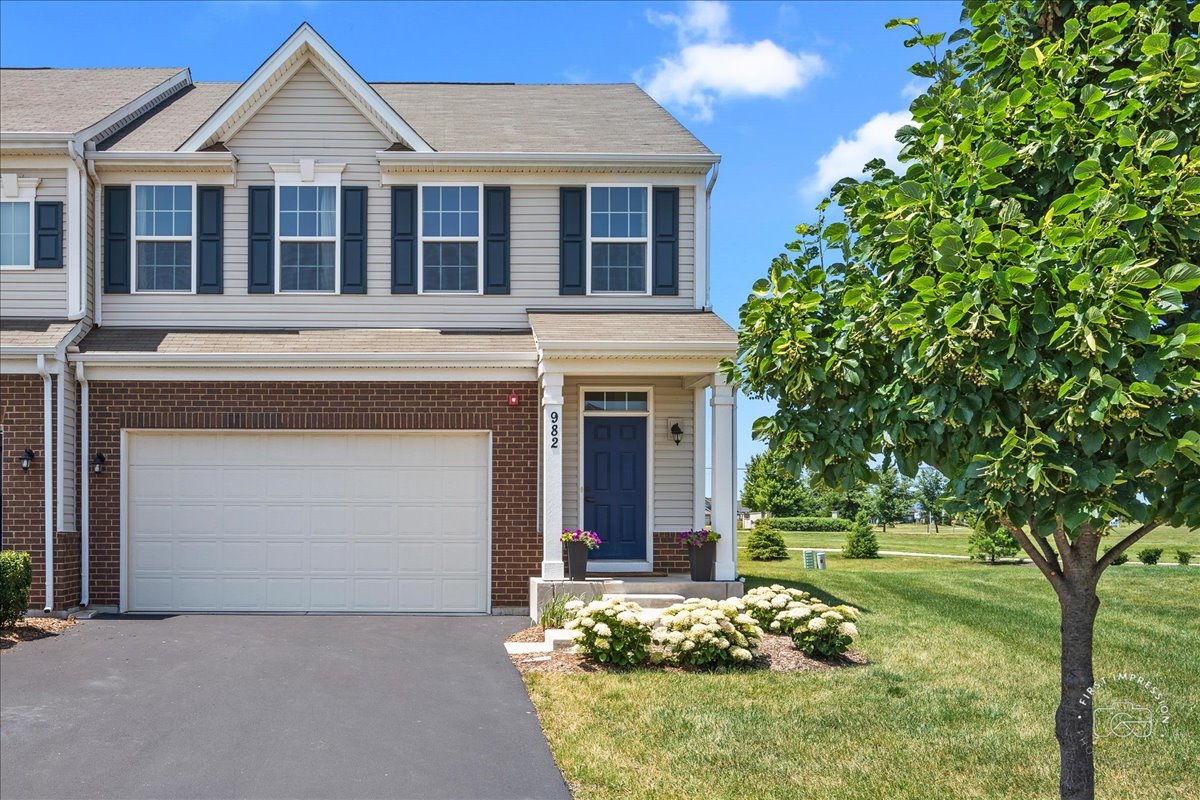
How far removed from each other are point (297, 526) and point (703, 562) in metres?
5.37

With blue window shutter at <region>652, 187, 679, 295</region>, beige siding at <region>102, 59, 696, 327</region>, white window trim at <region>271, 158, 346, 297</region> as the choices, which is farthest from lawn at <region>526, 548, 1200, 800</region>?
white window trim at <region>271, 158, 346, 297</region>

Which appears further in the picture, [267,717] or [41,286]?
[41,286]

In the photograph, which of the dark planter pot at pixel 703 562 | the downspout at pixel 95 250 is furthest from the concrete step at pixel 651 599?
the downspout at pixel 95 250

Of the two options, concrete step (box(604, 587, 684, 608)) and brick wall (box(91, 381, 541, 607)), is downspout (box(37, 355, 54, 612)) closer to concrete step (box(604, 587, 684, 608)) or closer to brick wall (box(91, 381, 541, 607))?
brick wall (box(91, 381, 541, 607))

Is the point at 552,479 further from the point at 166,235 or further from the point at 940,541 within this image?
the point at 940,541

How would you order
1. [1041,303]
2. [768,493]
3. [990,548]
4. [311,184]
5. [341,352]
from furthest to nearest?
[768,493], [990,548], [311,184], [341,352], [1041,303]

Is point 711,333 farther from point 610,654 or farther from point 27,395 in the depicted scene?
point 27,395

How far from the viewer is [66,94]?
15500 millimetres

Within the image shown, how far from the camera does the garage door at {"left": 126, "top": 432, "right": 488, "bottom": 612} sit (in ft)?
42.6

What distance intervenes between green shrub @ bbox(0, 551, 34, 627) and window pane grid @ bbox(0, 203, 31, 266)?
14.7 ft

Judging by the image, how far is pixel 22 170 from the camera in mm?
13445

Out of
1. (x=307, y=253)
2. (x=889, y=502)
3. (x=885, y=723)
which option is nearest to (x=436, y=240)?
(x=307, y=253)

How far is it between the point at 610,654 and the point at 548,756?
278cm

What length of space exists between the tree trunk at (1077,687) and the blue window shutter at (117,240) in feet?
41.9
